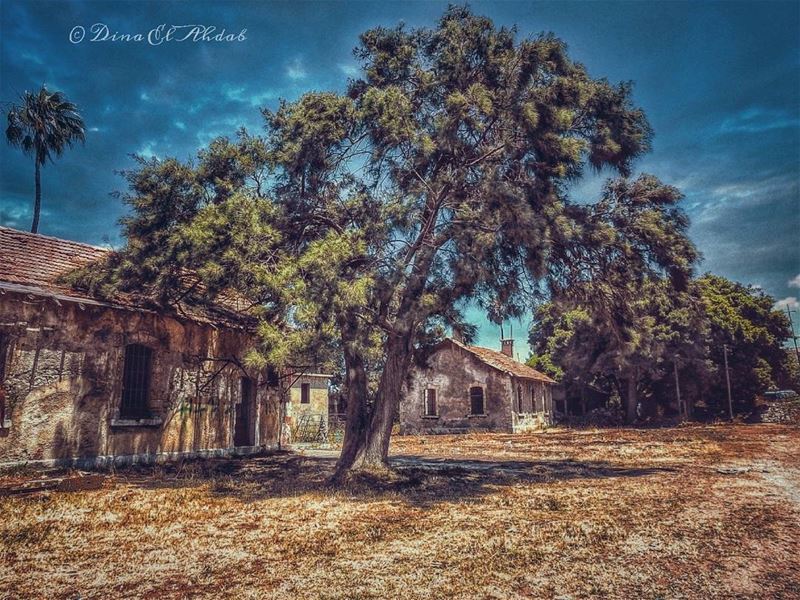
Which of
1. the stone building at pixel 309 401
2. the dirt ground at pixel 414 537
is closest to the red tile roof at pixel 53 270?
the dirt ground at pixel 414 537

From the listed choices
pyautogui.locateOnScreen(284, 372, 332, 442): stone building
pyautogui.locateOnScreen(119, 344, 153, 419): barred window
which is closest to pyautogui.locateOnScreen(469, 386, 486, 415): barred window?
pyautogui.locateOnScreen(284, 372, 332, 442): stone building

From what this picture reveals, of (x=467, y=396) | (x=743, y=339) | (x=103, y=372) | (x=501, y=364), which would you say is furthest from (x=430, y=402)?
(x=103, y=372)

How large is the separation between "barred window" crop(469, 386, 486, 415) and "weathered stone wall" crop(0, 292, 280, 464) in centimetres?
1609

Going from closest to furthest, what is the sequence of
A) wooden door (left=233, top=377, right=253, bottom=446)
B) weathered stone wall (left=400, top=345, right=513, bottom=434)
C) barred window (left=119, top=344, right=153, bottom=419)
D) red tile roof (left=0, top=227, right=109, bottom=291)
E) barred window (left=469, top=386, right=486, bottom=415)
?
red tile roof (left=0, top=227, right=109, bottom=291) < barred window (left=119, top=344, right=153, bottom=419) < wooden door (left=233, top=377, right=253, bottom=446) < weathered stone wall (left=400, top=345, right=513, bottom=434) < barred window (left=469, top=386, right=486, bottom=415)

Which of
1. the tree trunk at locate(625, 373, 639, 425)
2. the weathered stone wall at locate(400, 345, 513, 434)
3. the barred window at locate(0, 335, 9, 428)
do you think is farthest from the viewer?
the tree trunk at locate(625, 373, 639, 425)

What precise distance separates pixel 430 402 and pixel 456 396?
1820 millimetres

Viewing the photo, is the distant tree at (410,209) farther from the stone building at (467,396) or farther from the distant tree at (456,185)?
the stone building at (467,396)

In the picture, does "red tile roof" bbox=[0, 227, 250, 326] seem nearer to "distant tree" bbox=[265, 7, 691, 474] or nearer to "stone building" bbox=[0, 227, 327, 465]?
"stone building" bbox=[0, 227, 327, 465]

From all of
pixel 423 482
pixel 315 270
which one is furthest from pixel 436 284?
pixel 423 482

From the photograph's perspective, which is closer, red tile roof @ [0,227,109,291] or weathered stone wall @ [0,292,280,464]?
weathered stone wall @ [0,292,280,464]

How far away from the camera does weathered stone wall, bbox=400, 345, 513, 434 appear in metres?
28.2

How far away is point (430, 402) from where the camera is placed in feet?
99.8

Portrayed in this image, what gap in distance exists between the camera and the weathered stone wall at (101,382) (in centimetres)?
1077

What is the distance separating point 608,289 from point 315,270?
22.3 ft
